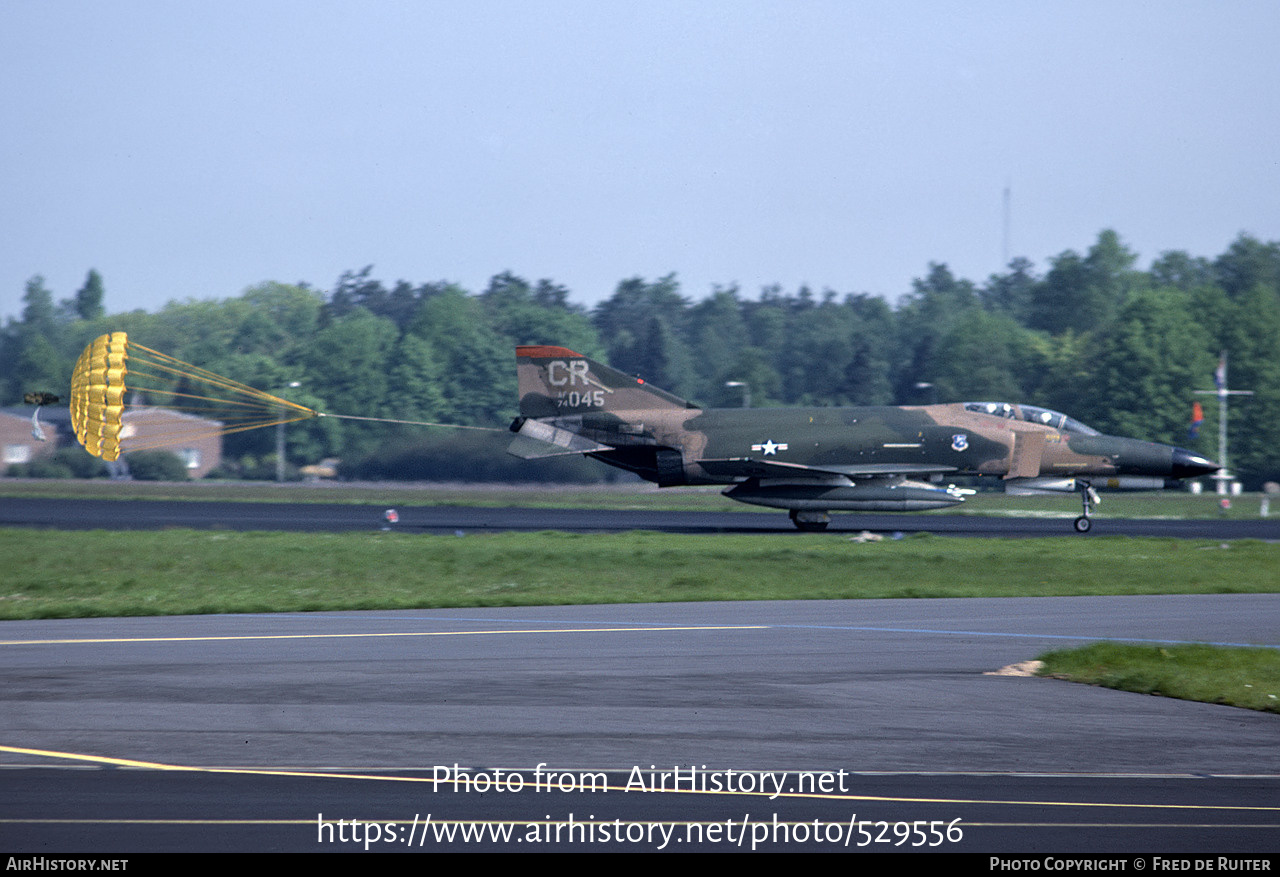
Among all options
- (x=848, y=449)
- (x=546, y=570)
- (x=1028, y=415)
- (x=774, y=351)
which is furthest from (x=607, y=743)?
(x=774, y=351)

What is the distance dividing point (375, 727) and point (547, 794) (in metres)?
2.62

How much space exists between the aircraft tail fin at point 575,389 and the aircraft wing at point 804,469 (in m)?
2.42

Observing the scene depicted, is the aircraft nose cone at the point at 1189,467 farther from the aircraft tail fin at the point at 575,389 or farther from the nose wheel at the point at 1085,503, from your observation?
the aircraft tail fin at the point at 575,389

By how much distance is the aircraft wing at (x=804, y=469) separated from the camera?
33.3m

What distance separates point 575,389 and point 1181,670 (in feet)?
77.0

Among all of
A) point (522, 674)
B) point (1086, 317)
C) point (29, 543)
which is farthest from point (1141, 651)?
point (1086, 317)

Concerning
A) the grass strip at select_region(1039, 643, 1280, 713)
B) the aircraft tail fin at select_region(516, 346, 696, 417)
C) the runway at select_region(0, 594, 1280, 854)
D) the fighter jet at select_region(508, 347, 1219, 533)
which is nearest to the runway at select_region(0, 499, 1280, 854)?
the runway at select_region(0, 594, 1280, 854)

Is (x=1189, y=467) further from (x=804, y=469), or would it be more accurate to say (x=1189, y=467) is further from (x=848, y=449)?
(x=804, y=469)

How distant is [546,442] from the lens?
3478 centimetres

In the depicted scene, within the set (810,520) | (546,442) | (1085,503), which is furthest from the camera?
(546,442)

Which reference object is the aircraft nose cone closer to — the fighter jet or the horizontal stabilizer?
the fighter jet

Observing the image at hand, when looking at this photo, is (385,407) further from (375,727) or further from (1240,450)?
(375,727)

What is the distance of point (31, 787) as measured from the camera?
810 centimetres

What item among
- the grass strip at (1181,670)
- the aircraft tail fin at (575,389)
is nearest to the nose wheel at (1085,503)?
the aircraft tail fin at (575,389)
